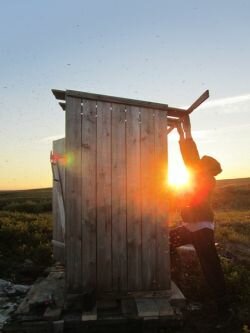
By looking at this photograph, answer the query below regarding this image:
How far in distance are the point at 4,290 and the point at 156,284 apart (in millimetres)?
2734

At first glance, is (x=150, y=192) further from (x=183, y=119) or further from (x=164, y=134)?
(x=183, y=119)

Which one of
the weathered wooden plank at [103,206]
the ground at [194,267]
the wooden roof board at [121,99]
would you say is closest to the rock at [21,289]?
the ground at [194,267]

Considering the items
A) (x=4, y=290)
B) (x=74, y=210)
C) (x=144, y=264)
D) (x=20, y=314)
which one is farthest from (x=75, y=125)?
(x=4, y=290)

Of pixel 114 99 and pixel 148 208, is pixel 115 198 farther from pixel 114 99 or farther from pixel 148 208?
pixel 114 99

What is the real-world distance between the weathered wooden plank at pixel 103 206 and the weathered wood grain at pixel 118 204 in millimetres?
74

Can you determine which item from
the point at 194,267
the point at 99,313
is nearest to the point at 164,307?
the point at 99,313

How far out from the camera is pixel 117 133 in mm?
6164

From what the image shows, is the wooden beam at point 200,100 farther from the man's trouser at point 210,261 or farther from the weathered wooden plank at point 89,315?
the weathered wooden plank at point 89,315

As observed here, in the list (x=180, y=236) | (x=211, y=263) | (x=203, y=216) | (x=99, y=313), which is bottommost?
(x=99, y=313)

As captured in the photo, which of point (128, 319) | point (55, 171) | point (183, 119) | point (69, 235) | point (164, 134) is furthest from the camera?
point (55, 171)

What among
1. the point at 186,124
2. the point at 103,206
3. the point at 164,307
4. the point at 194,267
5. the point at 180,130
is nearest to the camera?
the point at 164,307

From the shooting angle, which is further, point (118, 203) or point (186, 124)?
point (186, 124)

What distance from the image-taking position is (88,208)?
19.6 feet

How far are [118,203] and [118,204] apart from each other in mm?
15
